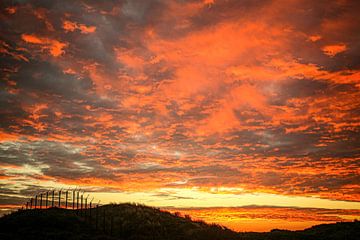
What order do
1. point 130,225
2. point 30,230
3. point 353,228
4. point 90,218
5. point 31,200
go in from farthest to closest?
point 31,200 → point 90,218 → point 130,225 → point 353,228 → point 30,230

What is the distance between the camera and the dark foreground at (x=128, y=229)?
1908 inches

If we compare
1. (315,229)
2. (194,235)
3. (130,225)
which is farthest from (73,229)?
(315,229)

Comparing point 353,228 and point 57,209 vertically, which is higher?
point 57,209

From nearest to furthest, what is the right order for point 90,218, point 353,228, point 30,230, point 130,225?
point 30,230
point 353,228
point 130,225
point 90,218

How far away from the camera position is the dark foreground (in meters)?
48.5

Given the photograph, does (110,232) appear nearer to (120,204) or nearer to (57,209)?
(57,209)

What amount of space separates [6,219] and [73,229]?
14432mm

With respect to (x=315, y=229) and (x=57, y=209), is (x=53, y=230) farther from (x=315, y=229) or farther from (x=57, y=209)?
(x=315, y=229)

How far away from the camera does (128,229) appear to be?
5822cm

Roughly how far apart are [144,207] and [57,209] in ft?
64.9

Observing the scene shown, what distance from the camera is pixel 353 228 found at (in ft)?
183

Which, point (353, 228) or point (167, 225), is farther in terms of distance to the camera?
point (167, 225)

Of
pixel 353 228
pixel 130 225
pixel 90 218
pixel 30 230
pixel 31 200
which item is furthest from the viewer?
pixel 31 200

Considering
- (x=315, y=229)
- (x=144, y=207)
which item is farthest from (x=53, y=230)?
(x=315, y=229)
